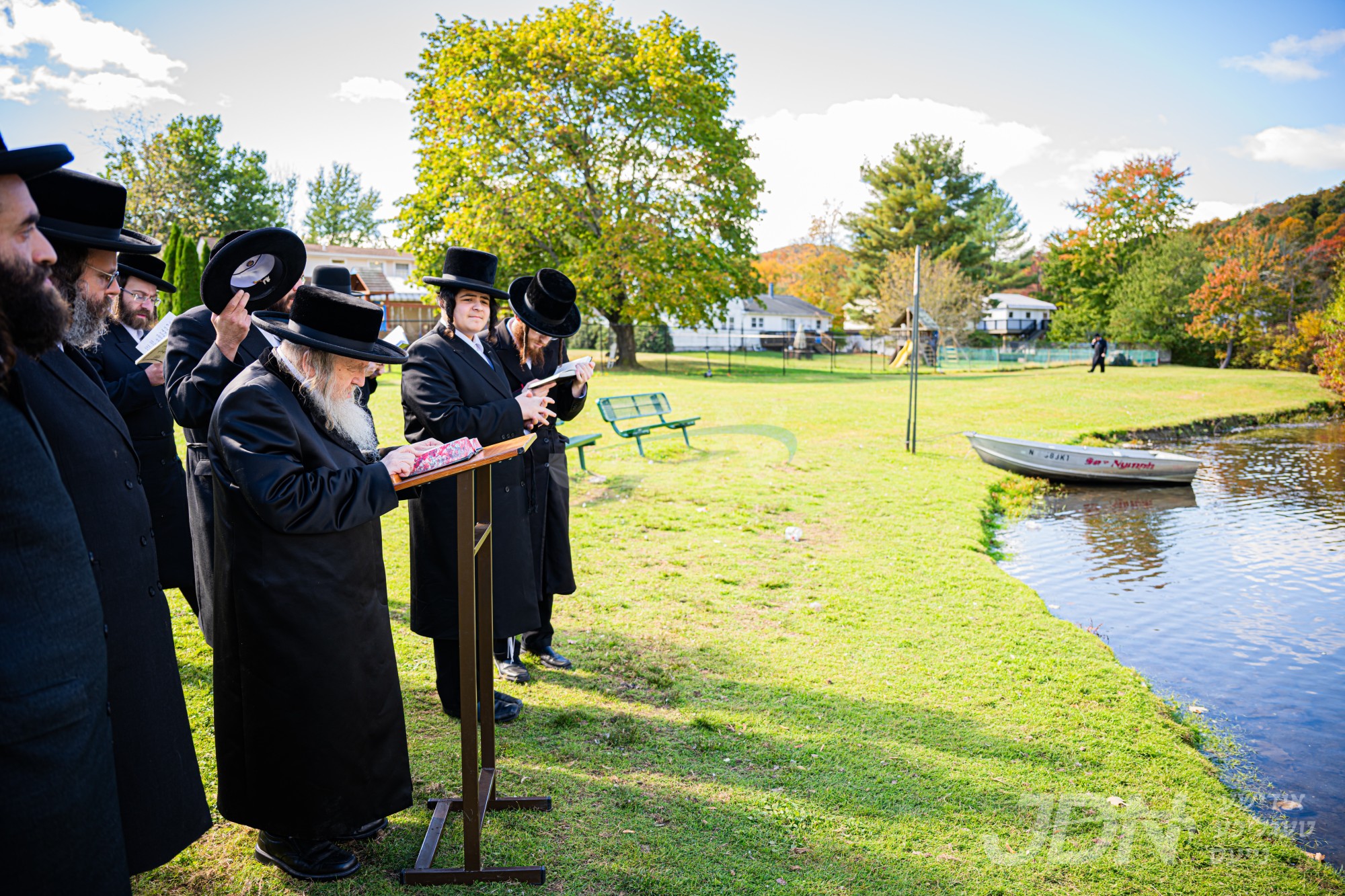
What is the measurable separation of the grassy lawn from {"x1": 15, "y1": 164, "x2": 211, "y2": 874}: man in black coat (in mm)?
833

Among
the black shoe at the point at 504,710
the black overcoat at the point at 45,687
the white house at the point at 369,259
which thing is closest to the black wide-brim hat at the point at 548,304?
the black shoe at the point at 504,710

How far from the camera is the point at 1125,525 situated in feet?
40.4

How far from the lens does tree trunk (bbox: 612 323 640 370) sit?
37.2 m

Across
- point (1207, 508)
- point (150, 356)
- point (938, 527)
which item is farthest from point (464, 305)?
point (1207, 508)

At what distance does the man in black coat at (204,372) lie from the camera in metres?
4.06

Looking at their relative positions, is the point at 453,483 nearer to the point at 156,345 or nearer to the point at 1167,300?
the point at 156,345

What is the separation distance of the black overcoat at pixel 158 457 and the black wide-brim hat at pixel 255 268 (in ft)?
4.56

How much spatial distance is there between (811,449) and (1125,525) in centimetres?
545

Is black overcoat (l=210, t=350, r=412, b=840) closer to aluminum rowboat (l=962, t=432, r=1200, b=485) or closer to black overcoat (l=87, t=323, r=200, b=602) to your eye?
black overcoat (l=87, t=323, r=200, b=602)

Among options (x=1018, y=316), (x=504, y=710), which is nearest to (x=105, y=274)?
(x=504, y=710)

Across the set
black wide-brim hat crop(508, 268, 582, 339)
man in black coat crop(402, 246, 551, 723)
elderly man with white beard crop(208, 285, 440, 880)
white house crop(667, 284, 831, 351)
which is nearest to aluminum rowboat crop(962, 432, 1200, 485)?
black wide-brim hat crop(508, 268, 582, 339)

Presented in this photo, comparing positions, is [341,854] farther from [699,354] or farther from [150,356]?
[699,354]

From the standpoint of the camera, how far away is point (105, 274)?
2980 mm

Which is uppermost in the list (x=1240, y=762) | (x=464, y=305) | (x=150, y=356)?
(x=464, y=305)
